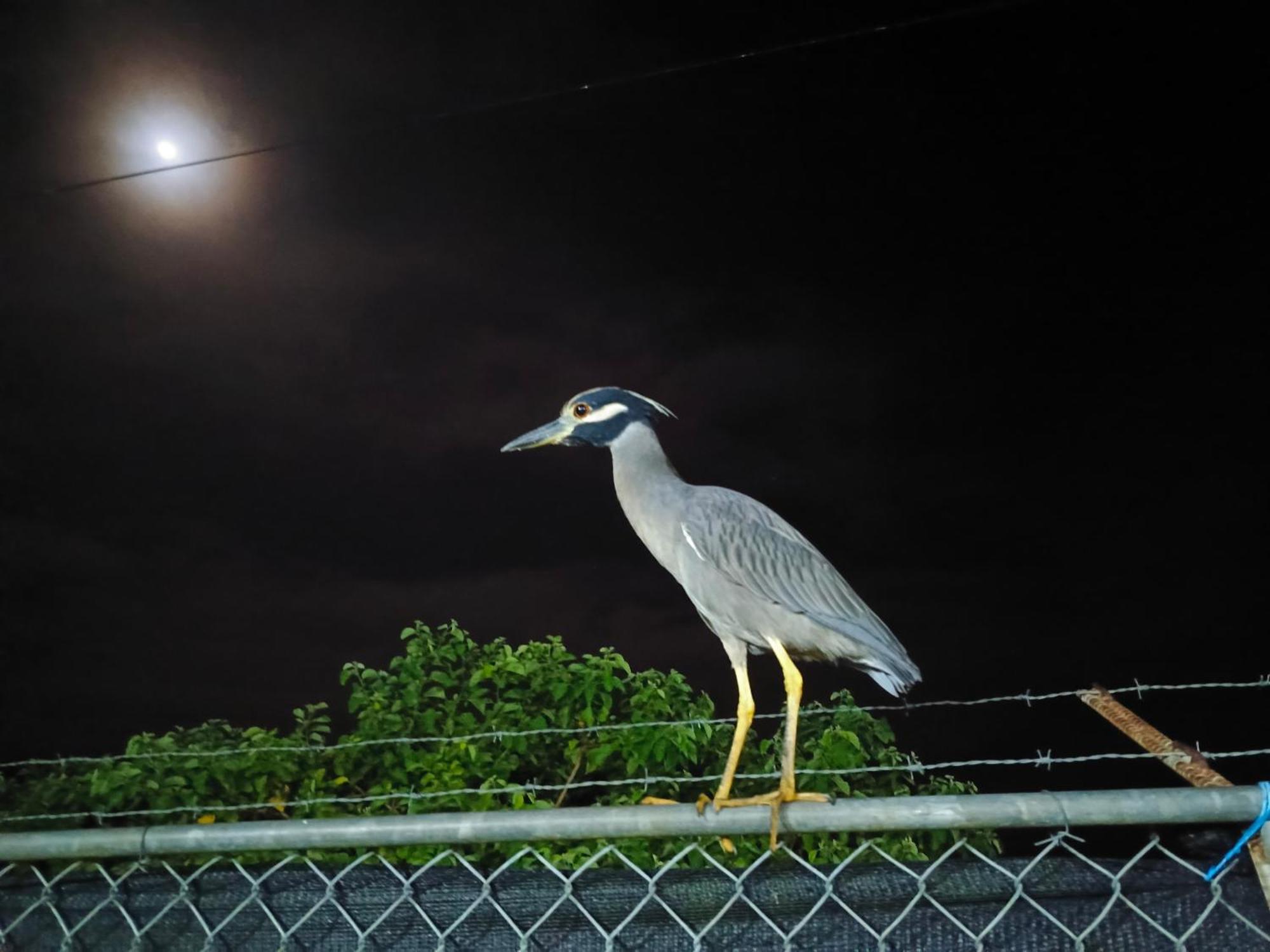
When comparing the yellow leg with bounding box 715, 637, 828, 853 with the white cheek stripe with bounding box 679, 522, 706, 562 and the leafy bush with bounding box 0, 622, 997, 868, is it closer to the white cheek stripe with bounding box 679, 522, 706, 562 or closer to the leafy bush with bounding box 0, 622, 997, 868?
the white cheek stripe with bounding box 679, 522, 706, 562

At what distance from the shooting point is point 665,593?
311cm

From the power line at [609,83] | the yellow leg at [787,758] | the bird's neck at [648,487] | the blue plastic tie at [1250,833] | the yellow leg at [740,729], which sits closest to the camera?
the blue plastic tie at [1250,833]

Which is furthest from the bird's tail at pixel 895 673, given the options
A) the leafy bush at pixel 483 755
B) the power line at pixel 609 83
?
the power line at pixel 609 83

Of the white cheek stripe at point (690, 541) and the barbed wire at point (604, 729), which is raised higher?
the white cheek stripe at point (690, 541)

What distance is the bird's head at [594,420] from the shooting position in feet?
6.73

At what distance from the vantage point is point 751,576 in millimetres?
1770

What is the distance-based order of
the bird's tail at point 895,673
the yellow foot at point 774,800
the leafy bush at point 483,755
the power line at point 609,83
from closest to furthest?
the yellow foot at point 774,800 < the bird's tail at point 895,673 < the leafy bush at point 483,755 < the power line at point 609,83

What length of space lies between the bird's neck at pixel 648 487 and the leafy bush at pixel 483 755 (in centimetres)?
61

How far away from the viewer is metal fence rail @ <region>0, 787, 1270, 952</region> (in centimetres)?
77

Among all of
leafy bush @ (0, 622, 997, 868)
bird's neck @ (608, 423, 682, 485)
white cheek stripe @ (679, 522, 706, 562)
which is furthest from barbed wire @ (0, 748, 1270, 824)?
bird's neck @ (608, 423, 682, 485)

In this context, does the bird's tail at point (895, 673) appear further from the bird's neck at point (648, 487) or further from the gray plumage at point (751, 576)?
the bird's neck at point (648, 487)

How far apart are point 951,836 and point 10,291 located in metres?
3.91

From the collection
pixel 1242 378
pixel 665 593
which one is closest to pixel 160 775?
pixel 665 593

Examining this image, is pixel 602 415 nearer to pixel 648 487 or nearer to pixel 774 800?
pixel 648 487
